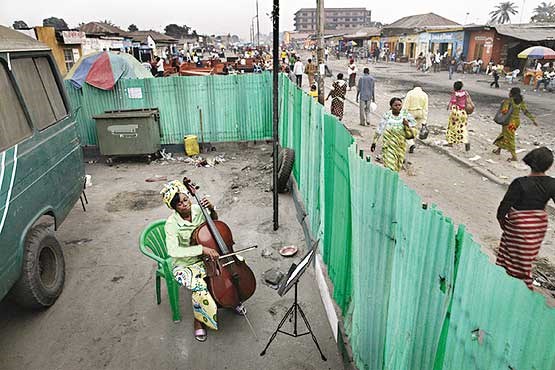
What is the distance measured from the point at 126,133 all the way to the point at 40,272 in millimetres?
5600

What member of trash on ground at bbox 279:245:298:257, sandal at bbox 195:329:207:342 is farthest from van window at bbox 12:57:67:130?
trash on ground at bbox 279:245:298:257

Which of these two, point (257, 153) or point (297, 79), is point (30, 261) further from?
point (297, 79)

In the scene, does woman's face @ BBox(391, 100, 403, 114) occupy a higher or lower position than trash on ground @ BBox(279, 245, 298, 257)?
higher

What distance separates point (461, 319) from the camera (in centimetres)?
177

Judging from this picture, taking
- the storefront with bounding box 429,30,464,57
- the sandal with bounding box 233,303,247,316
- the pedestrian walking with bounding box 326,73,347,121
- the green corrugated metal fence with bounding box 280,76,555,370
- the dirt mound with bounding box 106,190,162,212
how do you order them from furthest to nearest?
the storefront with bounding box 429,30,464,57 < the pedestrian walking with bounding box 326,73,347,121 < the dirt mound with bounding box 106,190,162,212 < the sandal with bounding box 233,303,247,316 < the green corrugated metal fence with bounding box 280,76,555,370

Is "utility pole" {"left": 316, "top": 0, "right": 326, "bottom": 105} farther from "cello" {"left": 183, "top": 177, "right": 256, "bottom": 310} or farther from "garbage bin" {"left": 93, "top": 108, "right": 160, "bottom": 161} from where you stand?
"cello" {"left": 183, "top": 177, "right": 256, "bottom": 310}

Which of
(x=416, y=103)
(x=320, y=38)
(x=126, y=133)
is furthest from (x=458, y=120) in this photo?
(x=126, y=133)

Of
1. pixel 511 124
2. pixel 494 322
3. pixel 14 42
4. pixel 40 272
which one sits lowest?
pixel 40 272

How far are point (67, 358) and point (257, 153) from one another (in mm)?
7447

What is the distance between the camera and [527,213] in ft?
12.2

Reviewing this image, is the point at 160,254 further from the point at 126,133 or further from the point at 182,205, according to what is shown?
the point at 126,133

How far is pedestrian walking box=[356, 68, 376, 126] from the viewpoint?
12508mm

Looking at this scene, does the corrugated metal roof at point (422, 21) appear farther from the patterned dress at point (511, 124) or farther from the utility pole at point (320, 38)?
the patterned dress at point (511, 124)

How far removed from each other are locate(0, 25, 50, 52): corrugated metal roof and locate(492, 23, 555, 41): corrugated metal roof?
29.1 metres
